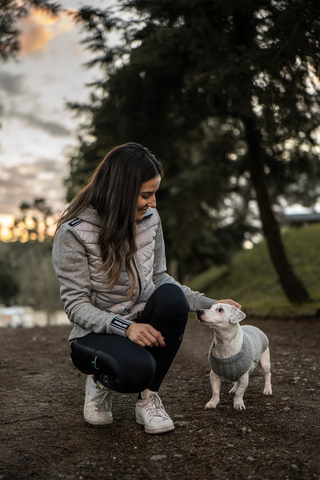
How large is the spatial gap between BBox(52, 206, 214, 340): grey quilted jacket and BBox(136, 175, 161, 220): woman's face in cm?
18

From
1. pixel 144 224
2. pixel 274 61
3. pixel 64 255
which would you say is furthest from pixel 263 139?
pixel 64 255

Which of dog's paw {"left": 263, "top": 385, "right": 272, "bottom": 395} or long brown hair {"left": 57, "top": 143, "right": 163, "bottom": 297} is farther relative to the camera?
dog's paw {"left": 263, "top": 385, "right": 272, "bottom": 395}

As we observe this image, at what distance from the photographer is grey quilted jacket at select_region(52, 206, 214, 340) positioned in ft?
8.05

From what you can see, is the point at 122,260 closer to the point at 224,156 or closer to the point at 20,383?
the point at 20,383

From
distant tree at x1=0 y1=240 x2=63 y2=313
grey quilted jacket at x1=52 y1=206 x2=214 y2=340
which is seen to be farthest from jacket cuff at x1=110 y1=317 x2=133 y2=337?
distant tree at x1=0 y1=240 x2=63 y2=313

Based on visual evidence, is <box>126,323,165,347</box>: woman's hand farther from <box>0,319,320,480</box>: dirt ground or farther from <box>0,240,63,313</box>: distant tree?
<box>0,240,63,313</box>: distant tree

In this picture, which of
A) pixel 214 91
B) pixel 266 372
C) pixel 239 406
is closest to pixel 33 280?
pixel 214 91

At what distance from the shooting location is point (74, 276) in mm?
2539

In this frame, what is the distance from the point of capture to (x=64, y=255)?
2537mm

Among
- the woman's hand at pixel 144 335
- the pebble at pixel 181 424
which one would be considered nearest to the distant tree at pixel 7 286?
the pebble at pixel 181 424

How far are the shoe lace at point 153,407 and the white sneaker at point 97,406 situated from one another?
0.88 feet

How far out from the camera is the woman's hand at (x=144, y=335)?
2295mm

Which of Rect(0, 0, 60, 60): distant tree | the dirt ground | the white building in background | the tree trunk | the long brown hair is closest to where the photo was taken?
the dirt ground

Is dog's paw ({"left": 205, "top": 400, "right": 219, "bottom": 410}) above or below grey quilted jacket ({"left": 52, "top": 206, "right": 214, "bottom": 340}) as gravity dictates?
below
